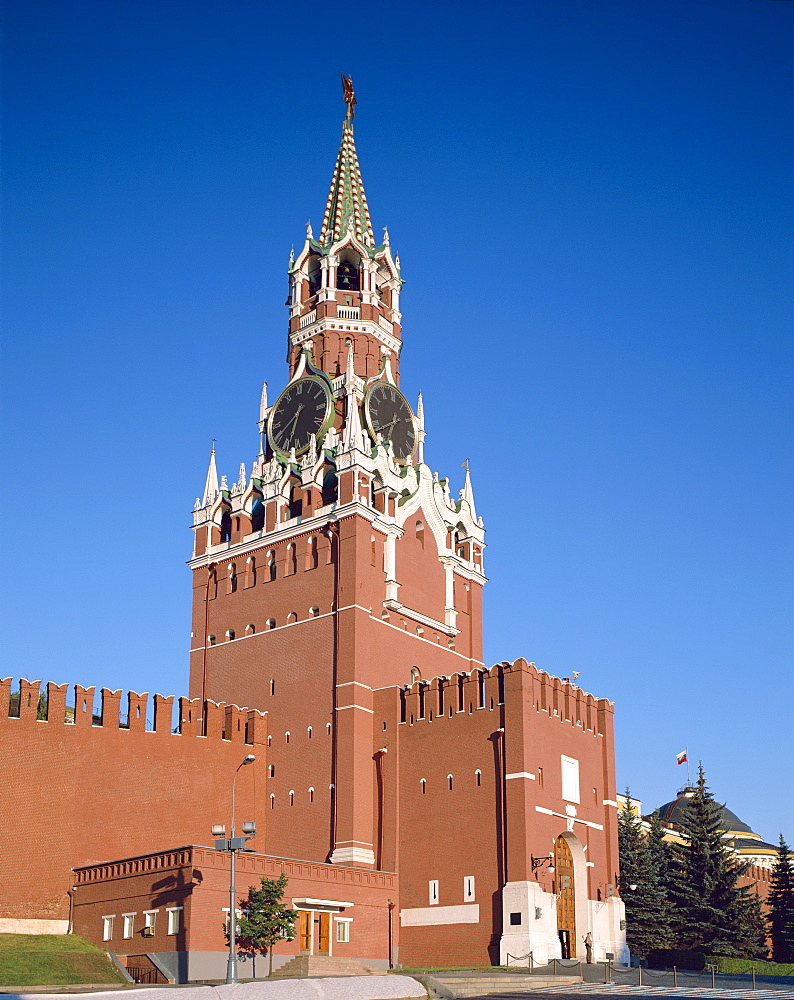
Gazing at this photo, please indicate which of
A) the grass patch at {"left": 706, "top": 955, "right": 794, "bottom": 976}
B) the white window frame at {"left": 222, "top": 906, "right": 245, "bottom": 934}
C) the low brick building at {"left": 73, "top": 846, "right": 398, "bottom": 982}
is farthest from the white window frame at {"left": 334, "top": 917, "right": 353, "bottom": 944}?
the grass patch at {"left": 706, "top": 955, "right": 794, "bottom": 976}

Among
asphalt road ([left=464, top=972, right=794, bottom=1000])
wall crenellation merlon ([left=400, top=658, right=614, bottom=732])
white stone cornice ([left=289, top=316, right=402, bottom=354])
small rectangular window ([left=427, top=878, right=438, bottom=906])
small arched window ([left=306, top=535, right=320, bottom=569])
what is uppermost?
white stone cornice ([left=289, top=316, right=402, bottom=354])

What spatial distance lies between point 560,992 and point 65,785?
71.5 ft

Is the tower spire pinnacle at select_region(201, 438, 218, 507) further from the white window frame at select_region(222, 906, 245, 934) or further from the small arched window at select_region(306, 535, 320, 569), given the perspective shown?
the white window frame at select_region(222, 906, 245, 934)

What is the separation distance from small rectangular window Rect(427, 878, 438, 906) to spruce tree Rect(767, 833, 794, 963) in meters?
20.6

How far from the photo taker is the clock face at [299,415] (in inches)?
2547

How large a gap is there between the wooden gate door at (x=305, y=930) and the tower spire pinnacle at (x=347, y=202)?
126 ft

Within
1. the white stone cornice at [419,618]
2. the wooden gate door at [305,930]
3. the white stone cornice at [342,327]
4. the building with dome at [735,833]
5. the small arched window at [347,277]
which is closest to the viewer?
the wooden gate door at [305,930]

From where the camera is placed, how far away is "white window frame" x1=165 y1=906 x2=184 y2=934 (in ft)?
141

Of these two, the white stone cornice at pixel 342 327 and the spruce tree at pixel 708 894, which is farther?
the white stone cornice at pixel 342 327

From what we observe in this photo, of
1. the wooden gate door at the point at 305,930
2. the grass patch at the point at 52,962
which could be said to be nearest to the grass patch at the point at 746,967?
the wooden gate door at the point at 305,930

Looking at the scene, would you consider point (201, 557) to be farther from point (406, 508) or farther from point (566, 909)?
point (566, 909)

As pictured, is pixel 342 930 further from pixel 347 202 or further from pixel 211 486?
pixel 347 202

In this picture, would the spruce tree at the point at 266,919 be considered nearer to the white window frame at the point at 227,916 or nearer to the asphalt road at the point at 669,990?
the white window frame at the point at 227,916

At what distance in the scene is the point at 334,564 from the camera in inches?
2319
